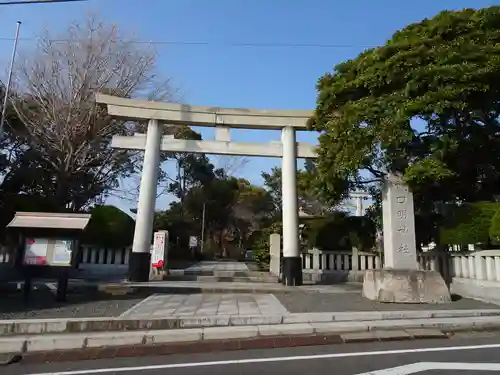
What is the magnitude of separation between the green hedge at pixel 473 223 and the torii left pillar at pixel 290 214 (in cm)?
444

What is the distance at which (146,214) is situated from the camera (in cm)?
1195

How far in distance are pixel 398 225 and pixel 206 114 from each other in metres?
7.05

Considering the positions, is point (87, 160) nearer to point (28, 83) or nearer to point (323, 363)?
point (28, 83)

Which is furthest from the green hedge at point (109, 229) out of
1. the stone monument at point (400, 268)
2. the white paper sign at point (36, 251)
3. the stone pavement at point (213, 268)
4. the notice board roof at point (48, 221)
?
the stone monument at point (400, 268)

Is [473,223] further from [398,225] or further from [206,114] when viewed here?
[206,114]

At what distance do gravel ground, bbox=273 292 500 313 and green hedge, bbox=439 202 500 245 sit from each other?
62.9 inches

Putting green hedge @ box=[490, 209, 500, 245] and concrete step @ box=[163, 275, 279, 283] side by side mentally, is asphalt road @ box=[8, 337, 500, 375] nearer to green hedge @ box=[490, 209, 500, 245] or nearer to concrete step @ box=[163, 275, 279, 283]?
green hedge @ box=[490, 209, 500, 245]

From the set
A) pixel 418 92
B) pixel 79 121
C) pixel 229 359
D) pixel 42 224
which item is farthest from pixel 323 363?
pixel 79 121

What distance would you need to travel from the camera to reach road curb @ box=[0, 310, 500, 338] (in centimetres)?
626

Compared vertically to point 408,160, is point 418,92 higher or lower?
higher

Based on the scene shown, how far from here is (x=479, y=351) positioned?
518 centimetres

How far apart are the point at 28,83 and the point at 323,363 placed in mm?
17123

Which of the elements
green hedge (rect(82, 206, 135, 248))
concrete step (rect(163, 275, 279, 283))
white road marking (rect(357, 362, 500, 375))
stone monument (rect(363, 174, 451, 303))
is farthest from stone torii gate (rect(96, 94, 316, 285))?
white road marking (rect(357, 362, 500, 375))

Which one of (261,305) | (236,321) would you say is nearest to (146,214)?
(261,305)
